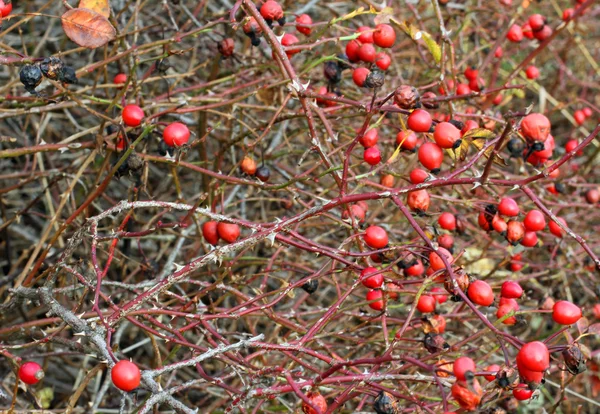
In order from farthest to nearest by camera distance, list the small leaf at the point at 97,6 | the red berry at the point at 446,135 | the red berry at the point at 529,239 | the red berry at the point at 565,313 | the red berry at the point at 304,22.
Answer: the red berry at the point at 304,22, the red berry at the point at 529,239, the small leaf at the point at 97,6, the red berry at the point at 446,135, the red berry at the point at 565,313

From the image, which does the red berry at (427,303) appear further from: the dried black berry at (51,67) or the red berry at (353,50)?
the dried black berry at (51,67)

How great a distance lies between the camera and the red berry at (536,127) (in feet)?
4.79

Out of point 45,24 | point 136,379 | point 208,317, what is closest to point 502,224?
point 208,317

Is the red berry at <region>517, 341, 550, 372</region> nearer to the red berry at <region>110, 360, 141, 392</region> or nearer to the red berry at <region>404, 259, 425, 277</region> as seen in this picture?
the red berry at <region>404, 259, 425, 277</region>

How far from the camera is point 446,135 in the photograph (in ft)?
5.25

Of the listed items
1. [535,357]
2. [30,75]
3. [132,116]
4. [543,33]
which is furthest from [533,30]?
[30,75]

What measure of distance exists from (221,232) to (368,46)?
0.66 meters

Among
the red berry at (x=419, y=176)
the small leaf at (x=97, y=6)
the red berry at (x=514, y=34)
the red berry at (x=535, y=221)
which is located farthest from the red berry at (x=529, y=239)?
the small leaf at (x=97, y=6)

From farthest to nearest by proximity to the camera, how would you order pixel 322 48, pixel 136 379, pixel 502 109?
pixel 502 109 → pixel 322 48 → pixel 136 379

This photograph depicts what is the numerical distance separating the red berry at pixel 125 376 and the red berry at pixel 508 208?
0.98 meters

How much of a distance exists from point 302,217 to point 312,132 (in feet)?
0.73

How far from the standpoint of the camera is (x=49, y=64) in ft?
5.34

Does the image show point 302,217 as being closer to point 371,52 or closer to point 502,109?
point 371,52

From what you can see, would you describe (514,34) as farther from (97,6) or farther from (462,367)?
(462,367)
